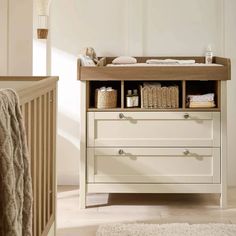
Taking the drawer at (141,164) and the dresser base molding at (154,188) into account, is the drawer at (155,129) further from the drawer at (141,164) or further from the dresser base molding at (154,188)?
the dresser base molding at (154,188)

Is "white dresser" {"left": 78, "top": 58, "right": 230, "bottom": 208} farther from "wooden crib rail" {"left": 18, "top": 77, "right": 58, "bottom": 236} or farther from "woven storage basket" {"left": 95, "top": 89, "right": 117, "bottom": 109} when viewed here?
"wooden crib rail" {"left": 18, "top": 77, "right": 58, "bottom": 236}

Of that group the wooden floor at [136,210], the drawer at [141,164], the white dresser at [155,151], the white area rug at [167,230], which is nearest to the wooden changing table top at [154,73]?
the white dresser at [155,151]

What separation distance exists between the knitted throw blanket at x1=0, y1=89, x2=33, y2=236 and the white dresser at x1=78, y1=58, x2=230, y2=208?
2.02 m

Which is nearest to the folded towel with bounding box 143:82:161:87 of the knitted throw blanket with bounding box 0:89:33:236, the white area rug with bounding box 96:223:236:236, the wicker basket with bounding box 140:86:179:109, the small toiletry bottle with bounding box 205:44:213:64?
the wicker basket with bounding box 140:86:179:109

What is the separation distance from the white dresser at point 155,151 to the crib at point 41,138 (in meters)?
0.92

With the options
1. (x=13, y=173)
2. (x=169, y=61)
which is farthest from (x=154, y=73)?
(x=13, y=173)

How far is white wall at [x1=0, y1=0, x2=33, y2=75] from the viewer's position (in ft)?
9.88

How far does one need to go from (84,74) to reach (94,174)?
0.63 m

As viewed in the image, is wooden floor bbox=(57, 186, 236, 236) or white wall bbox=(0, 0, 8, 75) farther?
wooden floor bbox=(57, 186, 236, 236)

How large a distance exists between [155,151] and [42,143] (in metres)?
1.41

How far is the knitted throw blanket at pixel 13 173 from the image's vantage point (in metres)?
1.32

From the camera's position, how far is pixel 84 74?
138 inches

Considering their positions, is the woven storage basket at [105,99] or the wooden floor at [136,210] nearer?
the wooden floor at [136,210]

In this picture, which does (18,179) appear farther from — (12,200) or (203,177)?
(203,177)
